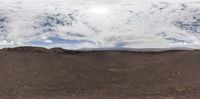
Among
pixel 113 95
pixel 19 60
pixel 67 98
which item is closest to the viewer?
pixel 67 98

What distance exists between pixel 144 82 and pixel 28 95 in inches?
351

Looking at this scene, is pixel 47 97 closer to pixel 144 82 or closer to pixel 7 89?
pixel 7 89

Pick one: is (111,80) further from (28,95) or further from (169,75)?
(28,95)

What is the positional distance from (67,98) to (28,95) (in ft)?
8.79

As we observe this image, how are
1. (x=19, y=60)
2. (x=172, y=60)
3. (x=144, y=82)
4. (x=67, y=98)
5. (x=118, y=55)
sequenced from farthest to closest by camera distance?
(x=118, y=55), (x=172, y=60), (x=19, y=60), (x=144, y=82), (x=67, y=98)

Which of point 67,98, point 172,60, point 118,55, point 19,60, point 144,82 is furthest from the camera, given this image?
point 118,55

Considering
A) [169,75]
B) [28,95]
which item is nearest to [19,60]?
[28,95]

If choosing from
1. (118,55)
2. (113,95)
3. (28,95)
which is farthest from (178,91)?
(118,55)

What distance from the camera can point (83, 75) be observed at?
1400 inches

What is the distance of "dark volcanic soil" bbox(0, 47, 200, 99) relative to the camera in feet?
95.5

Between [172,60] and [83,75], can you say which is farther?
[172,60]

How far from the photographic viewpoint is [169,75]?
3481 cm

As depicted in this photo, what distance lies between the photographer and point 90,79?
34688 millimetres

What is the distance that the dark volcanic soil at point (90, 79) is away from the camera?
95.5ft
